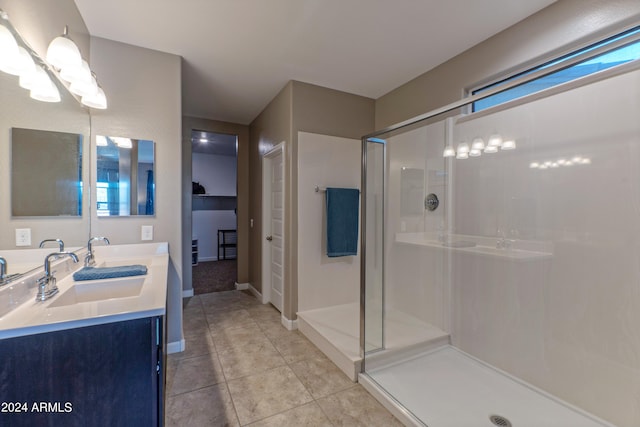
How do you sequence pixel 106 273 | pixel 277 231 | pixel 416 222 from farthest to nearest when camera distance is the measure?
pixel 277 231
pixel 416 222
pixel 106 273

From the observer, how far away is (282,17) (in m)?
1.99

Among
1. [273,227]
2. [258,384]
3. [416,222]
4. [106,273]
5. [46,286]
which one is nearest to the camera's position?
[46,286]

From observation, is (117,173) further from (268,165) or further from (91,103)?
(268,165)

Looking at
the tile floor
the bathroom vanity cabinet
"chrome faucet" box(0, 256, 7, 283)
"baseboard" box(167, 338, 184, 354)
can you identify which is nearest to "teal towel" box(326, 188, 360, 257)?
the tile floor

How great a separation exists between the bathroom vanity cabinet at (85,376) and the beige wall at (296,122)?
1.88 m

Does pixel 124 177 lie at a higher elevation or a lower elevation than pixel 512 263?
higher

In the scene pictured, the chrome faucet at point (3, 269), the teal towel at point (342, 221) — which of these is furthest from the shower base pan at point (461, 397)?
the chrome faucet at point (3, 269)

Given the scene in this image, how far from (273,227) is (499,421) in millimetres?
2759

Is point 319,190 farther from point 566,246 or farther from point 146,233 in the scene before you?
point 566,246

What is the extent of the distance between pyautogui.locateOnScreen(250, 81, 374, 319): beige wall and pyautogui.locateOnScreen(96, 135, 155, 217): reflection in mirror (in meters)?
1.28

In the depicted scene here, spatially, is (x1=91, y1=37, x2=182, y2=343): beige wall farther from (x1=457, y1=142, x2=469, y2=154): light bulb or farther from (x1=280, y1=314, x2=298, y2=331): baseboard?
(x1=457, y1=142, x2=469, y2=154): light bulb

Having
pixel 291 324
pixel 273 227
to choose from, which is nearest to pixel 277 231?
pixel 273 227

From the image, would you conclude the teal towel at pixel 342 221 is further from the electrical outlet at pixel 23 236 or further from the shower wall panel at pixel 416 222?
the electrical outlet at pixel 23 236

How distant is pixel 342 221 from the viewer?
10.0 ft
